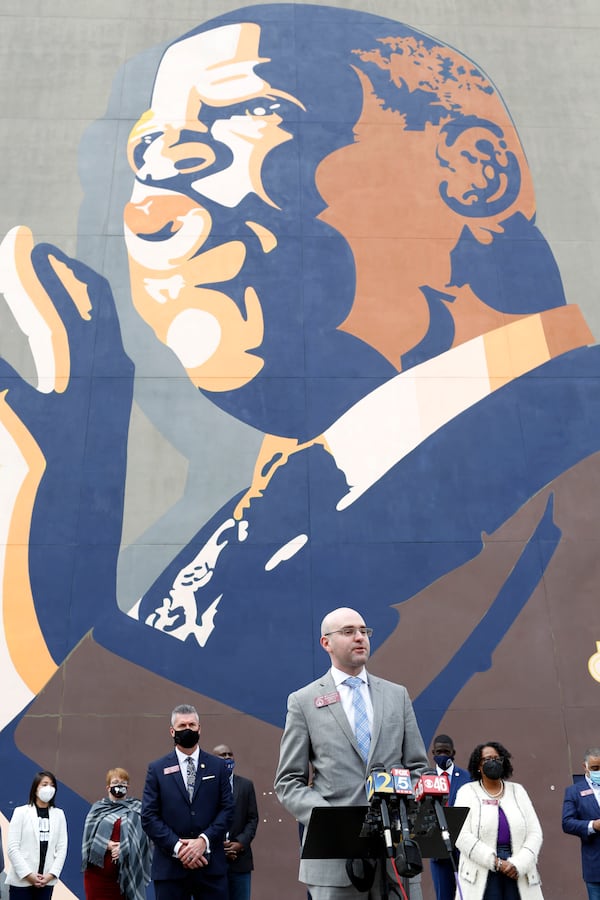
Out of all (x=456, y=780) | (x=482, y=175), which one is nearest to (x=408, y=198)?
(x=482, y=175)

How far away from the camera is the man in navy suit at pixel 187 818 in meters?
4.89

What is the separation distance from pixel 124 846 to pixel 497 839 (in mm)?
2472

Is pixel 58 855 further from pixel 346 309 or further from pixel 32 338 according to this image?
pixel 346 309

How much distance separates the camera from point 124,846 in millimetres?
5824

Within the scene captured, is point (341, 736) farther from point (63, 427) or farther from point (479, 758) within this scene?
point (63, 427)

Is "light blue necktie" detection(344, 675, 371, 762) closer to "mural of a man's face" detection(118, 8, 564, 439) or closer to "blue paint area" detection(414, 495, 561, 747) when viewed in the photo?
"blue paint area" detection(414, 495, 561, 747)

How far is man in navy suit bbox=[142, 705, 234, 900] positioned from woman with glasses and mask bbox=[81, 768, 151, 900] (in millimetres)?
889

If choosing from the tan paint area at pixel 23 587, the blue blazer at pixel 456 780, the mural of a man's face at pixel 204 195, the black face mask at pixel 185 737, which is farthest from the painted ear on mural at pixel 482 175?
the black face mask at pixel 185 737

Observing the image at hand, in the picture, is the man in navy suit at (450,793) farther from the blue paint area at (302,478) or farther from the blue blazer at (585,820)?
the blue paint area at (302,478)

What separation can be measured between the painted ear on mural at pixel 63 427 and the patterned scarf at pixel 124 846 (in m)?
2.56

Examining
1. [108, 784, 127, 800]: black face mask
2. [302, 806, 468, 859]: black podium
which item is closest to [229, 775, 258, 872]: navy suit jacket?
[108, 784, 127, 800]: black face mask

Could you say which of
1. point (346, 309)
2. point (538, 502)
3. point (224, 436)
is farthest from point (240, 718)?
point (346, 309)

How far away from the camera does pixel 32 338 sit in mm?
9648

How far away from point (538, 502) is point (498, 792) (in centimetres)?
439
